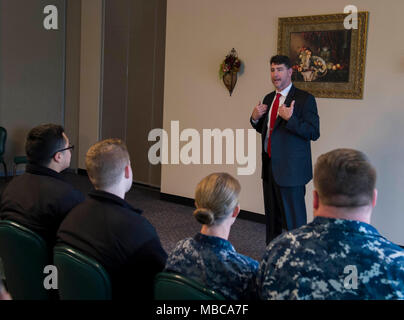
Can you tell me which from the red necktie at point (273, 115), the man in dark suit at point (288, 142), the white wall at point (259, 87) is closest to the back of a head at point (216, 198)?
the man in dark suit at point (288, 142)

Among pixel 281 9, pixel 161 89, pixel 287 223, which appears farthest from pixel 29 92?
pixel 287 223

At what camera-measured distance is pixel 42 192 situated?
2.38 metres

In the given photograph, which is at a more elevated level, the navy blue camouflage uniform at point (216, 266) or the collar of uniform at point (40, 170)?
the collar of uniform at point (40, 170)

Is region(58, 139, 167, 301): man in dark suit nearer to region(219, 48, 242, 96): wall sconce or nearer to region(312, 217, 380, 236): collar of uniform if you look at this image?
region(312, 217, 380, 236): collar of uniform

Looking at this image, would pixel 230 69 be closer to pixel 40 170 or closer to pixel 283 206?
pixel 283 206

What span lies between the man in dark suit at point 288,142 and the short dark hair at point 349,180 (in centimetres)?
215

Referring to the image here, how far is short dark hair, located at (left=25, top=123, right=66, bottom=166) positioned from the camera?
259 centimetres

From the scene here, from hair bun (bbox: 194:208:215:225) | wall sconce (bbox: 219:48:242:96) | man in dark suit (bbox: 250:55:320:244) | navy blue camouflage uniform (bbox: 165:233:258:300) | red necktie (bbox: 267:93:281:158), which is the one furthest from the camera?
wall sconce (bbox: 219:48:242:96)

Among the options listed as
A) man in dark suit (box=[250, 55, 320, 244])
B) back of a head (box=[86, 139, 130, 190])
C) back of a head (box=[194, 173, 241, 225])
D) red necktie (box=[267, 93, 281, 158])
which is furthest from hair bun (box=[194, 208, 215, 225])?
red necktie (box=[267, 93, 281, 158])

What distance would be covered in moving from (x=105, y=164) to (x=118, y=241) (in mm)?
428

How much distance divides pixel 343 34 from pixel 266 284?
3.66m

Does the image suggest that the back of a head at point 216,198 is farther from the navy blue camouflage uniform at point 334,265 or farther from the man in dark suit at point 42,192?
the man in dark suit at point 42,192

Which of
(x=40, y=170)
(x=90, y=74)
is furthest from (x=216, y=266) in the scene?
(x=90, y=74)

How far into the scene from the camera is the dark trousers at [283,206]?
12.5 ft
